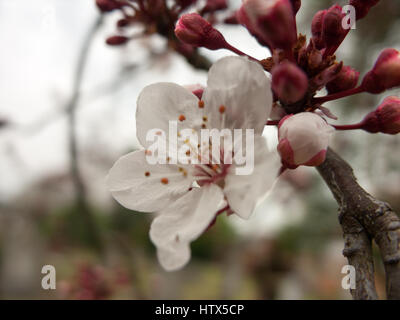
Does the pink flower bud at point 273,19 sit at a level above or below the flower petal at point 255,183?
above

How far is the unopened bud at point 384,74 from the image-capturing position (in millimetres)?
472

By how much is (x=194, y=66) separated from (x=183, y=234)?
522 millimetres

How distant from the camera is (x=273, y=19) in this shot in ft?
1.37

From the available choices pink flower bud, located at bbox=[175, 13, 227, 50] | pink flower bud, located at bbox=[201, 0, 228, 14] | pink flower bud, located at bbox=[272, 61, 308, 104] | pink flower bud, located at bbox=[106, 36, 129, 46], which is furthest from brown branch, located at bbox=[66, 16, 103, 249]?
pink flower bud, located at bbox=[272, 61, 308, 104]

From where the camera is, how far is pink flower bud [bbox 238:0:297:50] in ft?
1.35

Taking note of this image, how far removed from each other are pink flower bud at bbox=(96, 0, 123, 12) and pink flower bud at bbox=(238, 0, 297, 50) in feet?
1.59

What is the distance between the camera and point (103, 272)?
1880 mm

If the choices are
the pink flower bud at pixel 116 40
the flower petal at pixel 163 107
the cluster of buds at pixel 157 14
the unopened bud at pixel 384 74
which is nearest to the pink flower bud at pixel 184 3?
the cluster of buds at pixel 157 14

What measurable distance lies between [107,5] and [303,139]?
→ 63 centimetres

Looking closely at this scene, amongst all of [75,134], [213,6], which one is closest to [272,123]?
[213,6]

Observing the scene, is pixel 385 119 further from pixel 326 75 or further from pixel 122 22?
pixel 122 22

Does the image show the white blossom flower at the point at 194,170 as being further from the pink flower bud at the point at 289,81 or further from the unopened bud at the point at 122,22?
the unopened bud at the point at 122,22

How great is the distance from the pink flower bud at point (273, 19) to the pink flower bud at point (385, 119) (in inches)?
7.2

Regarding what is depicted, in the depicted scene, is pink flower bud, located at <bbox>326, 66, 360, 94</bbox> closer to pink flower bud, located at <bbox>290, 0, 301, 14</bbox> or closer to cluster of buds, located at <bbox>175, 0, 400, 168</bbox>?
cluster of buds, located at <bbox>175, 0, 400, 168</bbox>
